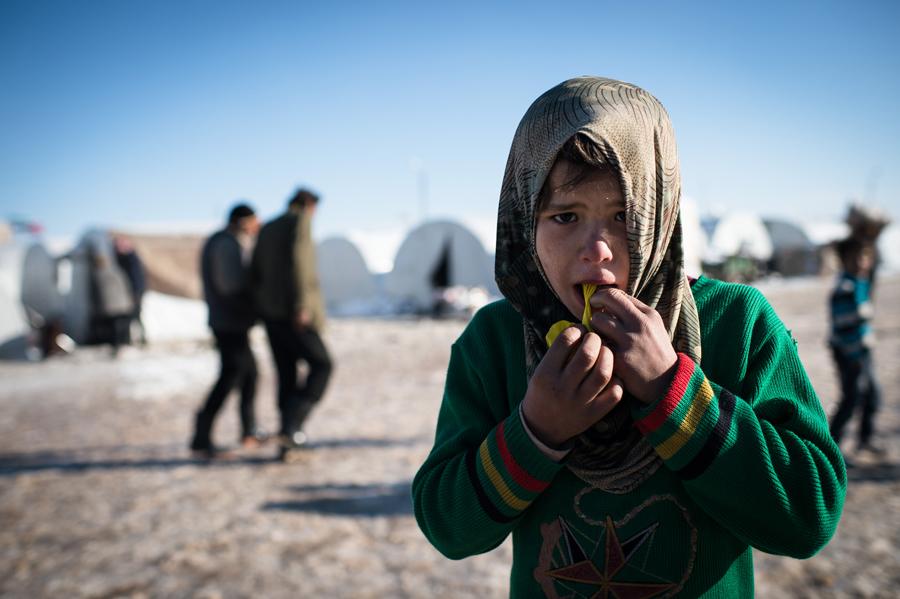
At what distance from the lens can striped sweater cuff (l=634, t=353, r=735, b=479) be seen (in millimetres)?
847

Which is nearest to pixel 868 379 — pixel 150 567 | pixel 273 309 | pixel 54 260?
pixel 273 309

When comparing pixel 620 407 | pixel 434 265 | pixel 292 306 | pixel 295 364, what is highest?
pixel 620 407

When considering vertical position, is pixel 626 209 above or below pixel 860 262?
above

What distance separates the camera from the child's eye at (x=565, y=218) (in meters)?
0.94

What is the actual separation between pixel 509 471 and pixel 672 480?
30 cm

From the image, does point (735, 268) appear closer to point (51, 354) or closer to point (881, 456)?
point (881, 456)

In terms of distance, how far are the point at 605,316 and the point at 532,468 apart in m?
0.27

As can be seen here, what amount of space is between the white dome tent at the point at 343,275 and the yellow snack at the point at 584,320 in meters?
17.5

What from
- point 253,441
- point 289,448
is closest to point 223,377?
point 253,441

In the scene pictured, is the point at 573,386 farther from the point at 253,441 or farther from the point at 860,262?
the point at 253,441

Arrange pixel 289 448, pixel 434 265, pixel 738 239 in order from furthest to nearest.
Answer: pixel 738 239 < pixel 434 265 < pixel 289 448

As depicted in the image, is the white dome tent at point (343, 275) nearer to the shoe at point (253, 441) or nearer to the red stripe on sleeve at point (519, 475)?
the shoe at point (253, 441)

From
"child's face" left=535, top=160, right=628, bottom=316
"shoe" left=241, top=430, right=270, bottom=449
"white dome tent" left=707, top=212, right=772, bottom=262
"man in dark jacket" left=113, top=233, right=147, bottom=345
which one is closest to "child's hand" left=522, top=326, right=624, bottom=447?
"child's face" left=535, top=160, right=628, bottom=316

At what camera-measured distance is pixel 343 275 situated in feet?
62.8
